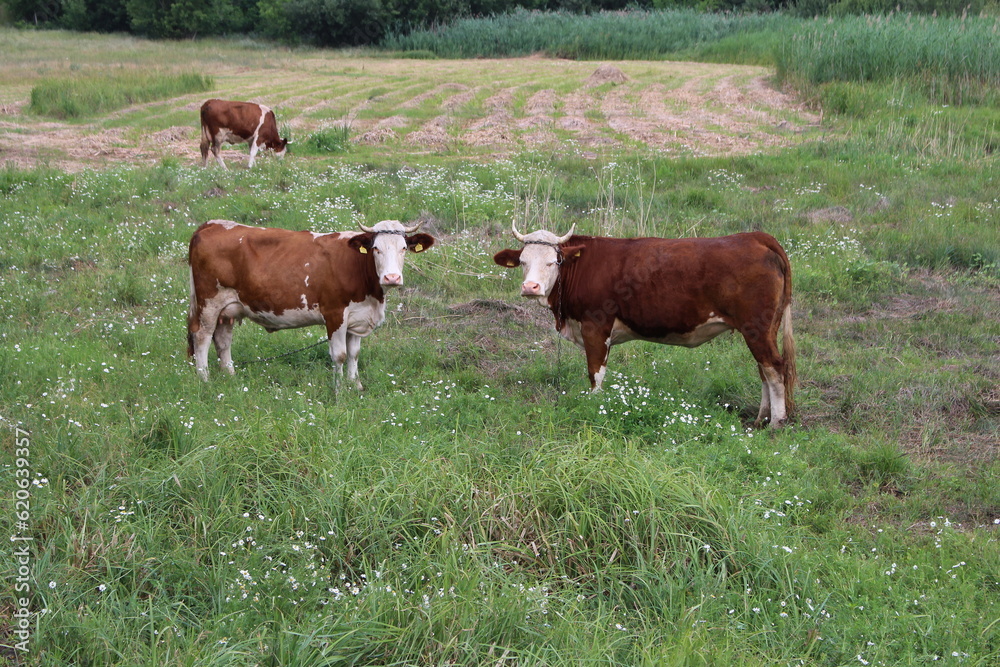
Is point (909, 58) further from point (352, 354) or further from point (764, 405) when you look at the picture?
point (352, 354)

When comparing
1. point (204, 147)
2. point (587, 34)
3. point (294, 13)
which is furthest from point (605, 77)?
point (294, 13)

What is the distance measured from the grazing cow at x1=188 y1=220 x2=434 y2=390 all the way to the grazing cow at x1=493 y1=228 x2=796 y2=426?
4.60ft

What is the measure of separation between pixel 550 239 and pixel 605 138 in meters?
12.7

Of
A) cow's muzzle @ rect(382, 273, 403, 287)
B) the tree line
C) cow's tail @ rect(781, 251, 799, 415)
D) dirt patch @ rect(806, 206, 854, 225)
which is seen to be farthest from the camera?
the tree line

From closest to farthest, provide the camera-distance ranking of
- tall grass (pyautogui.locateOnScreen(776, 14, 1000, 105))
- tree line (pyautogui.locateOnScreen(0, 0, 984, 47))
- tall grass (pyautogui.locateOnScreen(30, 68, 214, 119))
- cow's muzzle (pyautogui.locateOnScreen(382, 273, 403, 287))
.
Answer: cow's muzzle (pyautogui.locateOnScreen(382, 273, 403, 287)) < tall grass (pyautogui.locateOnScreen(776, 14, 1000, 105)) < tall grass (pyautogui.locateOnScreen(30, 68, 214, 119)) < tree line (pyautogui.locateOnScreen(0, 0, 984, 47))

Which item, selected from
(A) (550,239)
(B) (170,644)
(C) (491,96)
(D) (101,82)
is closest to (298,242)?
(A) (550,239)

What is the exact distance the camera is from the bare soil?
66.3 ft

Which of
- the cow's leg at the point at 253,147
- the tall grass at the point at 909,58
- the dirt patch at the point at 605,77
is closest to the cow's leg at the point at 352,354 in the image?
the cow's leg at the point at 253,147

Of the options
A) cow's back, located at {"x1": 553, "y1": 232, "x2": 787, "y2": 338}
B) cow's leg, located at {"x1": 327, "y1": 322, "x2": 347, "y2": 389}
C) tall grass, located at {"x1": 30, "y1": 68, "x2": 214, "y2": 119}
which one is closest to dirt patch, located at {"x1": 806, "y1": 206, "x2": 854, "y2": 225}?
cow's back, located at {"x1": 553, "y1": 232, "x2": 787, "y2": 338}

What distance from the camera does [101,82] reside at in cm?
2853

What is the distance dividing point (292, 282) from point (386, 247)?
1.06 meters

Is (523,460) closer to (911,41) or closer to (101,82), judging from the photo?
(911,41)

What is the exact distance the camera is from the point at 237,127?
66.1 feet

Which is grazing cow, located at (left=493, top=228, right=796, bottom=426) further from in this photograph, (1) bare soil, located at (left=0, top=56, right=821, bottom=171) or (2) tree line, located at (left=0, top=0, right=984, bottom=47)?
(2) tree line, located at (left=0, top=0, right=984, bottom=47)
